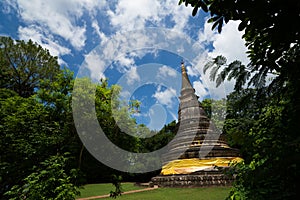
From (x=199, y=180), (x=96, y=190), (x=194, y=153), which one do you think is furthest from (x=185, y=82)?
(x=96, y=190)

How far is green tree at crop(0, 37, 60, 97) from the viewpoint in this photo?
15559 mm

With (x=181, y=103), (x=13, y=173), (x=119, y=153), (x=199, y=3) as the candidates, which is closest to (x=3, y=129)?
(x=13, y=173)

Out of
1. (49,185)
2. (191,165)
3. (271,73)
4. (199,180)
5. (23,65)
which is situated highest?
(23,65)

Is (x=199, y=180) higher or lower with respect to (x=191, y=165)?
lower

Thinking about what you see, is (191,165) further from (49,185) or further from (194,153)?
(49,185)

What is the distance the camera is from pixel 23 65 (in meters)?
16.6

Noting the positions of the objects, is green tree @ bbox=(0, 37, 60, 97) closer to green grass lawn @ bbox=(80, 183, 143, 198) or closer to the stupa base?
green grass lawn @ bbox=(80, 183, 143, 198)

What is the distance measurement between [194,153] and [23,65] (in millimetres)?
13637

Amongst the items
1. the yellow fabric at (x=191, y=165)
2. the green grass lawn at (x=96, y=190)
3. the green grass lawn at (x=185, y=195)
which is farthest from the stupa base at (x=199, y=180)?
the green grass lawn at (x=96, y=190)

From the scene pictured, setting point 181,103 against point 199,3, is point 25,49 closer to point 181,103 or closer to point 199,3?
point 181,103

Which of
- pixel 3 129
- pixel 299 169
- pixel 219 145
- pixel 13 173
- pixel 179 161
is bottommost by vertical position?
pixel 299 169

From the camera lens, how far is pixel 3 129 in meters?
5.66

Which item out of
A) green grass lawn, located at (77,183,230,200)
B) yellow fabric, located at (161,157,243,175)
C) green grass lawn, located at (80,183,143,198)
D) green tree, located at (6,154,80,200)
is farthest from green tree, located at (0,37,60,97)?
green tree, located at (6,154,80,200)

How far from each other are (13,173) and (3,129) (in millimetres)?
1099
